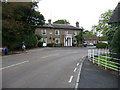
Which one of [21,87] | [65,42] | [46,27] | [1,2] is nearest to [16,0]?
[1,2]

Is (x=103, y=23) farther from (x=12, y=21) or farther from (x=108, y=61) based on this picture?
(x=108, y=61)

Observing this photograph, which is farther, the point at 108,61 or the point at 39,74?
the point at 108,61

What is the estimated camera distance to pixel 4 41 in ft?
109

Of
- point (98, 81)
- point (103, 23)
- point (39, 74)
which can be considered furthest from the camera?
point (103, 23)

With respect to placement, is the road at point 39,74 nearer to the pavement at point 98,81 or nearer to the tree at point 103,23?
the pavement at point 98,81

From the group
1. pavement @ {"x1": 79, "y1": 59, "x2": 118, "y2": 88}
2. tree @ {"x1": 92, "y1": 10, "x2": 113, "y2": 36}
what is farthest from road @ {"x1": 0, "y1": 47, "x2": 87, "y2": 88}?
tree @ {"x1": 92, "y1": 10, "x2": 113, "y2": 36}

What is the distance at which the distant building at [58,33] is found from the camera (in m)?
66.3

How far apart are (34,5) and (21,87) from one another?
35515mm

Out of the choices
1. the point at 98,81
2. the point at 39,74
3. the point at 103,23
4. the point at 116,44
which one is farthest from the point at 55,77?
the point at 103,23

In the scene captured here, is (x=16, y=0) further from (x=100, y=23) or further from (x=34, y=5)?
(x=100, y=23)

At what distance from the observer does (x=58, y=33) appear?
6881cm

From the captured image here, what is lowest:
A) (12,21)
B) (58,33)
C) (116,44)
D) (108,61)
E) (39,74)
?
(39,74)

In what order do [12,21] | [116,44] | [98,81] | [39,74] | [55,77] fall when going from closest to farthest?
[98,81] < [55,77] < [39,74] < [116,44] < [12,21]

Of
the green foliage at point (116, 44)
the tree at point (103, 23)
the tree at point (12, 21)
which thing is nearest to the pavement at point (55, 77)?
the green foliage at point (116, 44)
